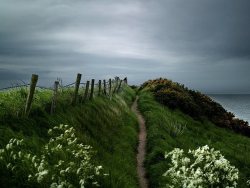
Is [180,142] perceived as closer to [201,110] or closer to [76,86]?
[76,86]

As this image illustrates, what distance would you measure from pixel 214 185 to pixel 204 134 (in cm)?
2214

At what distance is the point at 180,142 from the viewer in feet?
86.1

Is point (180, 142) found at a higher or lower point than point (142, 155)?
higher

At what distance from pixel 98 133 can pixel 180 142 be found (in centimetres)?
782

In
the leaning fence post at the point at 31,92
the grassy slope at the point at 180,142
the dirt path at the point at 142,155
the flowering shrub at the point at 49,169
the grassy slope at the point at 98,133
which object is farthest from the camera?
the grassy slope at the point at 180,142

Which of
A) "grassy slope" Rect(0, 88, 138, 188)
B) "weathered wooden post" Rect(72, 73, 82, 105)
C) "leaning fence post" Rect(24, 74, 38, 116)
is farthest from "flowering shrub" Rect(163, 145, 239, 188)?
"weathered wooden post" Rect(72, 73, 82, 105)

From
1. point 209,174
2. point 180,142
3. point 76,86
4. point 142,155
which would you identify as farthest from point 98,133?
point 209,174

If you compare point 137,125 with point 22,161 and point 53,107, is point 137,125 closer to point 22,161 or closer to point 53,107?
point 53,107

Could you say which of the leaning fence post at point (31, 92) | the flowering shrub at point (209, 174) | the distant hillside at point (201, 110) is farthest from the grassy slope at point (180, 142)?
the leaning fence post at point (31, 92)

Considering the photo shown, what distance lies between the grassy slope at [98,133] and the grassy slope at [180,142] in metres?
1.02

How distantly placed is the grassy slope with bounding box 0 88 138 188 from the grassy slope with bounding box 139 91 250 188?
3.34 ft

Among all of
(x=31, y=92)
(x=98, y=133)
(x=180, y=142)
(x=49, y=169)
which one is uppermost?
(x=31, y=92)

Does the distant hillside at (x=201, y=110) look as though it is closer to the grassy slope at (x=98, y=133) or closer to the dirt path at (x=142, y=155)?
the dirt path at (x=142, y=155)

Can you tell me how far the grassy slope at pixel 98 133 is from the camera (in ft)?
44.9
